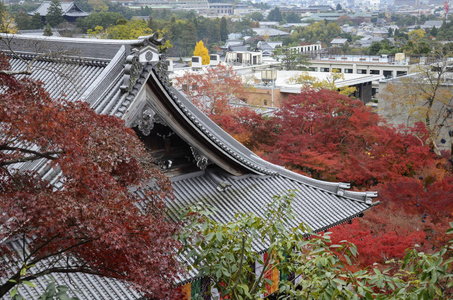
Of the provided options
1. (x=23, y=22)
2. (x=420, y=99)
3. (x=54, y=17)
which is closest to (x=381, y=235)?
(x=420, y=99)

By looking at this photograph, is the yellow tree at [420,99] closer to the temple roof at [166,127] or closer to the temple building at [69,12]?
the temple roof at [166,127]

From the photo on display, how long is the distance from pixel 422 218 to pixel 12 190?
11.9 metres

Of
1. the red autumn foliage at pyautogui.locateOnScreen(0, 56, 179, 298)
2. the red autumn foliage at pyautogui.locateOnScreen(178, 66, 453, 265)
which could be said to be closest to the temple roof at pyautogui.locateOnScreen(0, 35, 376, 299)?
the red autumn foliage at pyautogui.locateOnScreen(178, 66, 453, 265)

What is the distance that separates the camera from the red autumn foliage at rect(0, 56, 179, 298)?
5004 mm

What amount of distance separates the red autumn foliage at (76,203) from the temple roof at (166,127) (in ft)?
7.15

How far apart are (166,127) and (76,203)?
529 centimetres

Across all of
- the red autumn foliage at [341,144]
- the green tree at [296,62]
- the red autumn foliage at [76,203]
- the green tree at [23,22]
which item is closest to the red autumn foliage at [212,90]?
the red autumn foliage at [341,144]

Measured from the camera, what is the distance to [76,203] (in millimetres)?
5043

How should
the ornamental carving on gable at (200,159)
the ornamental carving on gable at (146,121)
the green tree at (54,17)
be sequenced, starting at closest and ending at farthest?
the ornamental carving on gable at (146,121) → the ornamental carving on gable at (200,159) → the green tree at (54,17)

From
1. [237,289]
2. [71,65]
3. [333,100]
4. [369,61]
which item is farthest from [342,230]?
[369,61]

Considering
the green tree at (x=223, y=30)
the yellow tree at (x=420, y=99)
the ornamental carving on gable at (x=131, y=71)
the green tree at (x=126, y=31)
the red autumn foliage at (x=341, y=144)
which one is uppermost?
the ornamental carving on gable at (x=131, y=71)

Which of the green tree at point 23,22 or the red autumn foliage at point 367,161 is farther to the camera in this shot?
the green tree at point 23,22

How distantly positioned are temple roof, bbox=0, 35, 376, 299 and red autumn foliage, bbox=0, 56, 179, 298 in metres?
2.18

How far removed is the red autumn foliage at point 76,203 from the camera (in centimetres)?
500
